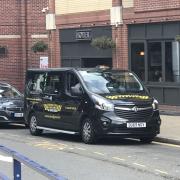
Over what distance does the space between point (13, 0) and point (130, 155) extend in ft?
77.7

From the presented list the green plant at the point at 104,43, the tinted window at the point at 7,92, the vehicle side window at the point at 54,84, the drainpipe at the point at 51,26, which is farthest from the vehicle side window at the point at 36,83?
the drainpipe at the point at 51,26

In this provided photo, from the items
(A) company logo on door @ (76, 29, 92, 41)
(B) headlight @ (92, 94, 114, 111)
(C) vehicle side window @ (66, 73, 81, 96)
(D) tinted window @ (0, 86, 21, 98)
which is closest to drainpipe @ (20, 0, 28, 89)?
(A) company logo on door @ (76, 29, 92, 41)

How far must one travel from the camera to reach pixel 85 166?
32.0ft

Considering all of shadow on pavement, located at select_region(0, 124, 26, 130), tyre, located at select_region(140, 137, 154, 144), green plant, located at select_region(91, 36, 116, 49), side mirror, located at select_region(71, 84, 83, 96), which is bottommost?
shadow on pavement, located at select_region(0, 124, 26, 130)

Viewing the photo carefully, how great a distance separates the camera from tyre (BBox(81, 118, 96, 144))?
13.0 metres

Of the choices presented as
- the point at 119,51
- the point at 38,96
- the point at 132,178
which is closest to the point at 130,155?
the point at 132,178

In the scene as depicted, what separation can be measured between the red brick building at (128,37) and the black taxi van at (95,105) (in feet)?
19.1

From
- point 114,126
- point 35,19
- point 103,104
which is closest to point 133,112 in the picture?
point 114,126

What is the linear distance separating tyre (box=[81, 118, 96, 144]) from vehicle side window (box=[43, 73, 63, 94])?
58.5 inches

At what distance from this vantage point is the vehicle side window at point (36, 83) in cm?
1552

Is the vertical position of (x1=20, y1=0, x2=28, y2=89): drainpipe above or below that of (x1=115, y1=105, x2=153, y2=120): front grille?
above

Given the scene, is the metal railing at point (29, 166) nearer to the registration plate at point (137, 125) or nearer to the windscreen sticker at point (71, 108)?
the registration plate at point (137, 125)

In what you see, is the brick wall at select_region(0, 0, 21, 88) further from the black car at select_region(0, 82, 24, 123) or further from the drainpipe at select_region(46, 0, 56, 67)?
the black car at select_region(0, 82, 24, 123)

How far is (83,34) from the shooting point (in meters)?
24.2
